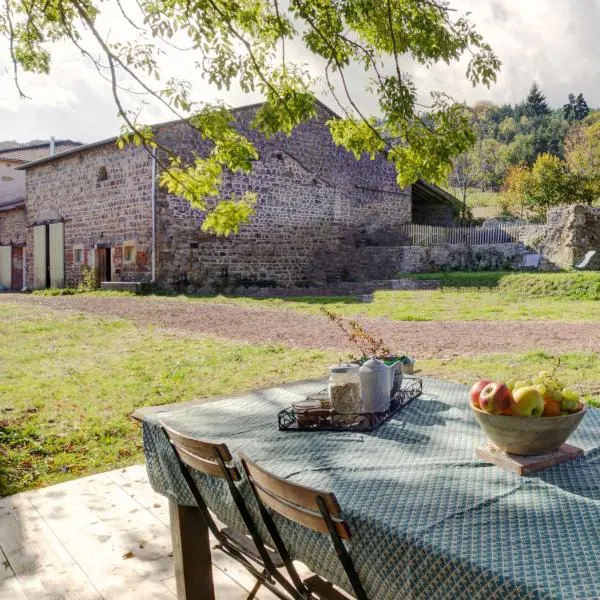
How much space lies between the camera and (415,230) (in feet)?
85.9

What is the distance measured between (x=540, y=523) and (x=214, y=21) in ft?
19.2

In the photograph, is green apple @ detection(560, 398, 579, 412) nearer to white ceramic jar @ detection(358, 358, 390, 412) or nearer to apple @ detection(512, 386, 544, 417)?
apple @ detection(512, 386, 544, 417)

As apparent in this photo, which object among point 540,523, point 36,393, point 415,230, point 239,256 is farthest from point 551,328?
point 415,230

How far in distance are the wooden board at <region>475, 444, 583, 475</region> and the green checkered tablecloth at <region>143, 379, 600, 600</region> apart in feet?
0.10

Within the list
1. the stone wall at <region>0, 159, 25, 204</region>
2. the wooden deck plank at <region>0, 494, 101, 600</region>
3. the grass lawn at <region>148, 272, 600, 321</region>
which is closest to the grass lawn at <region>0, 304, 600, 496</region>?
the wooden deck plank at <region>0, 494, 101, 600</region>

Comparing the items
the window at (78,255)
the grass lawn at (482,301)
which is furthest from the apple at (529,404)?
the window at (78,255)

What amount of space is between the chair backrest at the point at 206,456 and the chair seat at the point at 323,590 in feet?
1.86

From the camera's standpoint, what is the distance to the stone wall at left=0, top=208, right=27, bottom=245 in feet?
88.4

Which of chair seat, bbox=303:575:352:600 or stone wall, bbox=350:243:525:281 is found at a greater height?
stone wall, bbox=350:243:525:281

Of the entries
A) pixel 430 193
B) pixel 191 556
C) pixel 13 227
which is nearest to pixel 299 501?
pixel 191 556

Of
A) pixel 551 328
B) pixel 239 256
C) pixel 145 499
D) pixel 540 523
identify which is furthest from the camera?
pixel 239 256

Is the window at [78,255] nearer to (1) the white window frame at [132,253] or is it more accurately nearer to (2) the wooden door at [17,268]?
(1) the white window frame at [132,253]

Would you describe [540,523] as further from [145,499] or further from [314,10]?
[314,10]

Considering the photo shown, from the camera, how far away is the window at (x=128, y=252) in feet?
67.9
